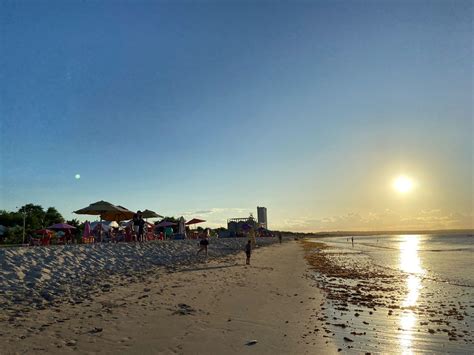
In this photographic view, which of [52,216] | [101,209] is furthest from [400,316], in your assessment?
[52,216]

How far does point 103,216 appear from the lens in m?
26.7

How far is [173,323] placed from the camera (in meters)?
7.39

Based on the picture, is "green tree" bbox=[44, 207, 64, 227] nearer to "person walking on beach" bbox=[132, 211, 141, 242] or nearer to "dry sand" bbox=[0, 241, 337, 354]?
"person walking on beach" bbox=[132, 211, 141, 242]

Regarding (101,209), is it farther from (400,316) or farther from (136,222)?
(400,316)

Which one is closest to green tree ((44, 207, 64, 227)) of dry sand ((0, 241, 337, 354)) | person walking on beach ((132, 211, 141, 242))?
person walking on beach ((132, 211, 141, 242))

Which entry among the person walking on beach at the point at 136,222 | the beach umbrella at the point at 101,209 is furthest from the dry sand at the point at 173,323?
the person walking on beach at the point at 136,222

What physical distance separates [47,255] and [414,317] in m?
13.3

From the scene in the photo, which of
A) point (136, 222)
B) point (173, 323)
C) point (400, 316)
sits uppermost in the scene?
point (136, 222)

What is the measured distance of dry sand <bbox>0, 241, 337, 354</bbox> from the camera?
593cm

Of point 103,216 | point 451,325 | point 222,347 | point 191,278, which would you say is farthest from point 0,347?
point 103,216

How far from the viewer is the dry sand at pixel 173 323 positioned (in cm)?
593

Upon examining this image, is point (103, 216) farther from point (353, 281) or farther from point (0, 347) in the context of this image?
point (0, 347)

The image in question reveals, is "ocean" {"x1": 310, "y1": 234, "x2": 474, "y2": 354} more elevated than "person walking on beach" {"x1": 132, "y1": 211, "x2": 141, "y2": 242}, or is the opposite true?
"person walking on beach" {"x1": 132, "y1": 211, "x2": 141, "y2": 242}

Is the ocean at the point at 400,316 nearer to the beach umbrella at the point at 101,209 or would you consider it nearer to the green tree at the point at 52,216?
the beach umbrella at the point at 101,209
